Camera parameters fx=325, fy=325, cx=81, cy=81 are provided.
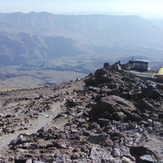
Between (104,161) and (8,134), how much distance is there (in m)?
5.86

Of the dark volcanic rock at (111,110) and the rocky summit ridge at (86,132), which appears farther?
the dark volcanic rock at (111,110)

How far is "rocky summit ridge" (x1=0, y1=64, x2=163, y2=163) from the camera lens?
10.8 m

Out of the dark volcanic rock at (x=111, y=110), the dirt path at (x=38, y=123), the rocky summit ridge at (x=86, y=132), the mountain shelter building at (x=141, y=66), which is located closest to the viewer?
the rocky summit ridge at (x=86, y=132)

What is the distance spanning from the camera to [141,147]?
453 inches

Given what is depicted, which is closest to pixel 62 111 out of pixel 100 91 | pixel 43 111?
pixel 43 111

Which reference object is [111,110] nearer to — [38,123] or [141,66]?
[38,123]

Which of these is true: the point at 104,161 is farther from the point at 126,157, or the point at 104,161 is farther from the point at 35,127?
the point at 35,127

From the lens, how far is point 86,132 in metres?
13.2

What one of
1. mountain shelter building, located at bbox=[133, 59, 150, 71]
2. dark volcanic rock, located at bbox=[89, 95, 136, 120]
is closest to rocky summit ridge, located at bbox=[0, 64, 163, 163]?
dark volcanic rock, located at bbox=[89, 95, 136, 120]

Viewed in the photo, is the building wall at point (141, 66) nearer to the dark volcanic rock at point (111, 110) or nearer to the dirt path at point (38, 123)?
the dirt path at point (38, 123)

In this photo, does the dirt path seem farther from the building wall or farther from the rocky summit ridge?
the building wall

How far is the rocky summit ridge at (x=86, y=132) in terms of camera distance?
10.8 metres

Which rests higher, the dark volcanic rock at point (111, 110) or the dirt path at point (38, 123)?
the dark volcanic rock at point (111, 110)

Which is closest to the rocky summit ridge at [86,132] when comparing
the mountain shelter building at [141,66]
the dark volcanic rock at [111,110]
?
the dark volcanic rock at [111,110]
